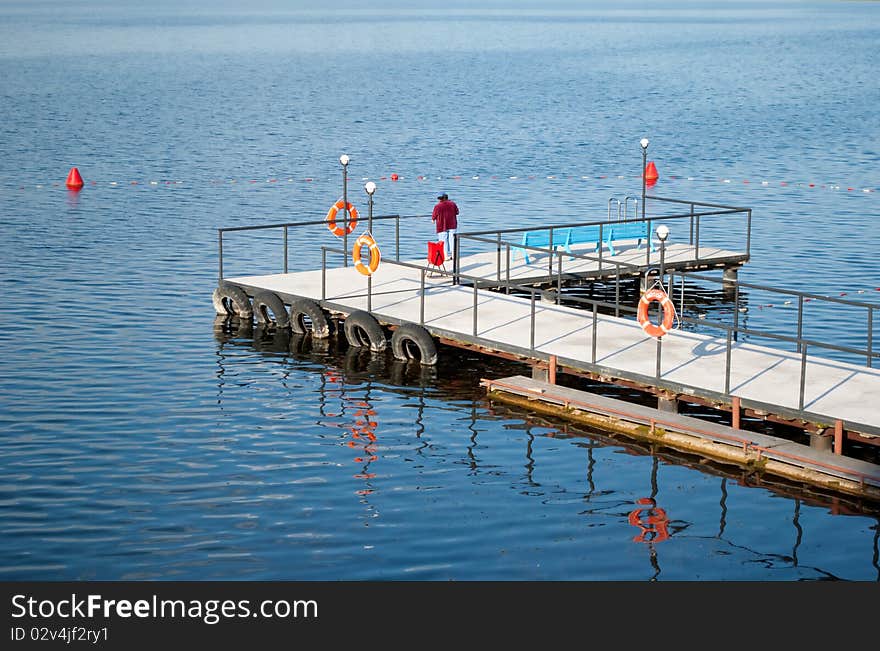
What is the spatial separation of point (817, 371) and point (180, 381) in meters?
11.0

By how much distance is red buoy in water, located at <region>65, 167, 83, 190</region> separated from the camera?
53875mm

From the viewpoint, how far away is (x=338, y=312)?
30.0 m

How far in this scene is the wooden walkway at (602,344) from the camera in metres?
22.9

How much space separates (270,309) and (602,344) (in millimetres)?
8228

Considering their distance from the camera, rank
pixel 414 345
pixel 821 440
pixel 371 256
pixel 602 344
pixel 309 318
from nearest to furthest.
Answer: pixel 821 440 < pixel 602 344 < pixel 414 345 < pixel 371 256 < pixel 309 318

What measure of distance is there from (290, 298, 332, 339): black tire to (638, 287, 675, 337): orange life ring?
7.64m

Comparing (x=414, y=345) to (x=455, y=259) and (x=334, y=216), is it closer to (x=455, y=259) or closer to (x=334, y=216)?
(x=455, y=259)

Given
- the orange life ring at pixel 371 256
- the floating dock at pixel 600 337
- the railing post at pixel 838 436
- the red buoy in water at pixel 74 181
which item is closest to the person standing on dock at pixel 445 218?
the floating dock at pixel 600 337

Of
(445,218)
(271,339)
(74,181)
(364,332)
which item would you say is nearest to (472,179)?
(74,181)

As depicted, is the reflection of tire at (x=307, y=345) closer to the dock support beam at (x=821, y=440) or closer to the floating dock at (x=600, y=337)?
the floating dock at (x=600, y=337)

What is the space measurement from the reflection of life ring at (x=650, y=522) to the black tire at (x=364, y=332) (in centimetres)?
883

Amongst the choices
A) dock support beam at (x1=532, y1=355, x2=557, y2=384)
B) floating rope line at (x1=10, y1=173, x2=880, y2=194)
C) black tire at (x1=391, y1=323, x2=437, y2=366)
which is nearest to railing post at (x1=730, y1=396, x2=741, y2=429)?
dock support beam at (x1=532, y1=355, x2=557, y2=384)

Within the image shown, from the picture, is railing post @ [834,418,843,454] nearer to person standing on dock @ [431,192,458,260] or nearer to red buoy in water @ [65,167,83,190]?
person standing on dock @ [431,192,458,260]

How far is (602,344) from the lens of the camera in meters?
26.4
